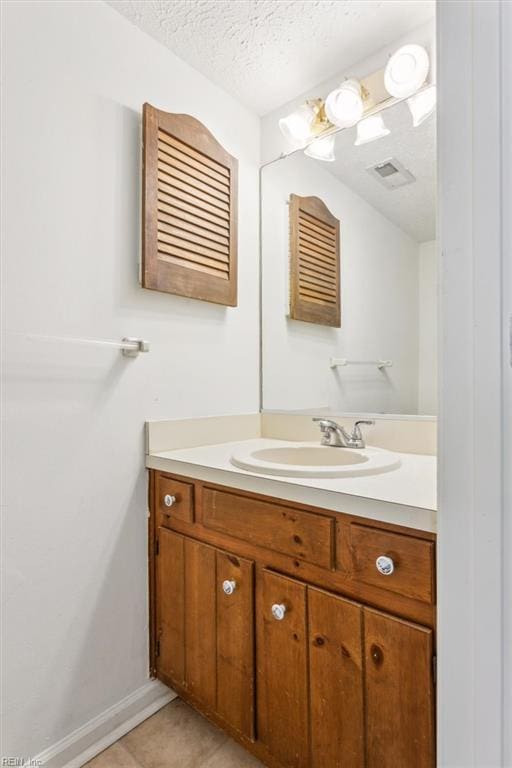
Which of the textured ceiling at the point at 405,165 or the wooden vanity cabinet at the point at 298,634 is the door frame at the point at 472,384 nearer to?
the wooden vanity cabinet at the point at 298,634

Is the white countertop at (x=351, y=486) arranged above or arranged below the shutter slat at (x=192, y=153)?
below

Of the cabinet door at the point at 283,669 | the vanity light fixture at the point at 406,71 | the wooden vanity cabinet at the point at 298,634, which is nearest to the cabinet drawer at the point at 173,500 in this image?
the wooden vanity cabinet at the point at 298,634

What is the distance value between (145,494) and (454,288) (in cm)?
116

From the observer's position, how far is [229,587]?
111 cm

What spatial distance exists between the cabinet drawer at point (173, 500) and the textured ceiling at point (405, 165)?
44.2 inches

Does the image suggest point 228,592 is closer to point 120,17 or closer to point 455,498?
point 455,498

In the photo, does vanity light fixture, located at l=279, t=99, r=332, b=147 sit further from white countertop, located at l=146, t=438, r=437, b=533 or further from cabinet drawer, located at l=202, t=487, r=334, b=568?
cabinet drawer, located at l=202, t=487, r=334, b=568

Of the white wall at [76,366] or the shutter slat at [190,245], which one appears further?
the shutter slat at [190,245]

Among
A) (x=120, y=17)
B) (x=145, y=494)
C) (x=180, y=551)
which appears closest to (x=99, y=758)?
(x=180, y=551)

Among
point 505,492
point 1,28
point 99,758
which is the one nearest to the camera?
point 505,492

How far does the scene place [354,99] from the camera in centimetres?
147

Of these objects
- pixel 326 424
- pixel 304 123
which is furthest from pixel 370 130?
pixel 326 424

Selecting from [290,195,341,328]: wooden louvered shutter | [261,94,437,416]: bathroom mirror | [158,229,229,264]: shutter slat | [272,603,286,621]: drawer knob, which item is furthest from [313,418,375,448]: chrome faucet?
[158,229,229,264]: shutter slat

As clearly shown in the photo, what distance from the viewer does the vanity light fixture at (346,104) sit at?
147 cm
